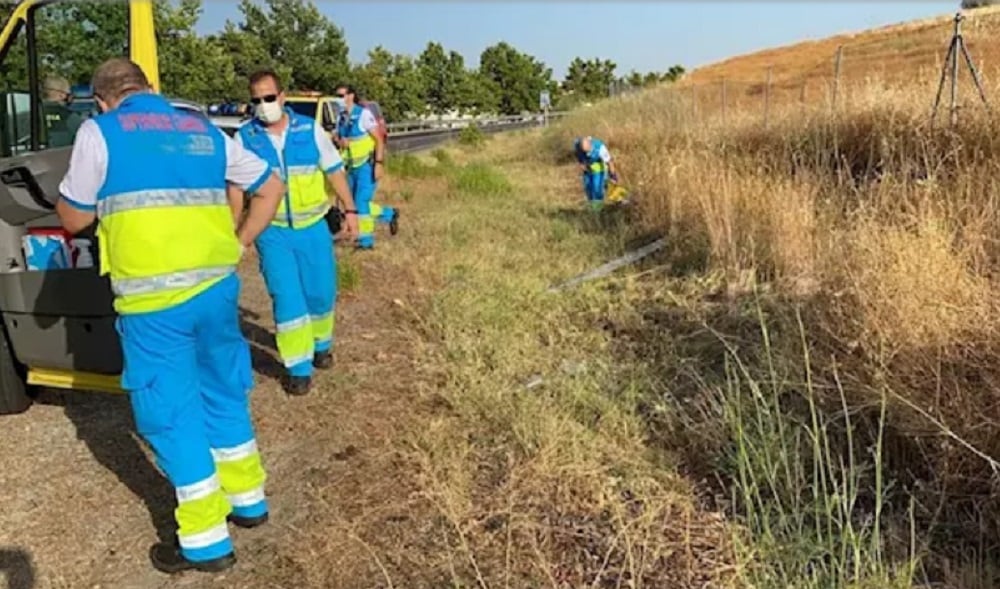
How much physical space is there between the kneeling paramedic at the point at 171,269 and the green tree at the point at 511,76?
73.3m

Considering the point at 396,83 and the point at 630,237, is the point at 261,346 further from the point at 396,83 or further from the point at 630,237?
the point at 396,83

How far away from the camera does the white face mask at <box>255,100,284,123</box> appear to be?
15.0 feet

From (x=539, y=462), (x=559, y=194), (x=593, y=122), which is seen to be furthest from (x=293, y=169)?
(x=593, y=122)

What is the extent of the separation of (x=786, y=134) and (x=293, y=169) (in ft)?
18.8

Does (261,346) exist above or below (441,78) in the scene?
below

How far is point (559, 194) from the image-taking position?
1458 cm

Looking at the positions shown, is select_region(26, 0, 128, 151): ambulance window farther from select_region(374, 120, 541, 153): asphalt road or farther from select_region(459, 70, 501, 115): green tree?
select_region(459, 70, 501, 115): green tree

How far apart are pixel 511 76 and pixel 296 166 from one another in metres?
73.4

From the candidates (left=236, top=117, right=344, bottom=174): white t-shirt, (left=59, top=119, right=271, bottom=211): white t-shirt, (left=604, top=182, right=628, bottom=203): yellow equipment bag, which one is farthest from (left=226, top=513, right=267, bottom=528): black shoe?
(left=604, top=182, right=628, bottom=203): yellow equipment bag

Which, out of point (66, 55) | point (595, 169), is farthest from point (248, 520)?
point (595, 169)

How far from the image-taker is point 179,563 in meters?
2.91

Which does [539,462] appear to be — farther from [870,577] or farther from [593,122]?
[593,122]

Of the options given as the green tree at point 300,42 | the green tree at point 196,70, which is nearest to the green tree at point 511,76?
the green tree at point 300,42

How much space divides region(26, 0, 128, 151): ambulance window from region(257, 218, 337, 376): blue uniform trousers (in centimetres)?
125
